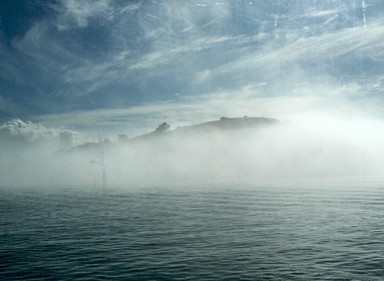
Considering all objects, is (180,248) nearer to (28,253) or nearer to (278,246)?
(278,246)

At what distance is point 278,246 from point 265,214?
141 ft

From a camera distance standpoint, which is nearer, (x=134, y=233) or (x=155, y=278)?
(x=155, y=278)

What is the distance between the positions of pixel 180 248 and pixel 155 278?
15433 millimetres

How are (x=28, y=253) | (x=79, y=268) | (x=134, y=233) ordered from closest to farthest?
(x=79, y=268) < (x=28, y=253) < (x=134, y=233)

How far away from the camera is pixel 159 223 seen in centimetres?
8462

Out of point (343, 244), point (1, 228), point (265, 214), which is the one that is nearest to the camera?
point (343, 244)

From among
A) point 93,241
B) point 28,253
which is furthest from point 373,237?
point 28,253

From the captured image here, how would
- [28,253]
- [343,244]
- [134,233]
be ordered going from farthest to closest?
[134,233] → [343,244] → [28,253]

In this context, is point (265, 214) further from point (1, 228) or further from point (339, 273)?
point (1, 228)

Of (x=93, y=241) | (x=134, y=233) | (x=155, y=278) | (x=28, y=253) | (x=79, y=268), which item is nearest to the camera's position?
(x=155, y=278)

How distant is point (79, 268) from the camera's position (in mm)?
46500

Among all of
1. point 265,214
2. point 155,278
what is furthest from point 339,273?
point 265,214

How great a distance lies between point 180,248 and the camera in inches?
2247

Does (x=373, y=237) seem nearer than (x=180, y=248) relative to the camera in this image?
No
